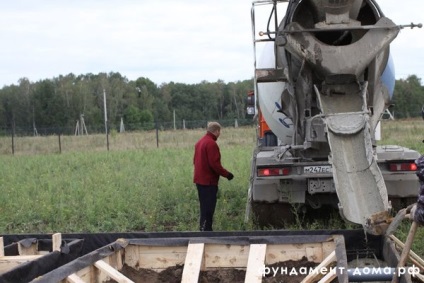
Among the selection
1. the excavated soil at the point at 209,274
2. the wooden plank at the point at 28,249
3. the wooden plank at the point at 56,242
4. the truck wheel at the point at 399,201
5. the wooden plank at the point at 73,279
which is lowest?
the excavated soil at the point at 209,274

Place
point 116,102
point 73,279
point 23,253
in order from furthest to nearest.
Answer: point 116,102 < point 23,253 < point 73,279

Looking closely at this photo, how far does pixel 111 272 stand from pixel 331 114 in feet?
10.8

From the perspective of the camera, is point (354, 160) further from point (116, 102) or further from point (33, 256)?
point (116, 102)

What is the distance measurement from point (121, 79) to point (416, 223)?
3137 inches

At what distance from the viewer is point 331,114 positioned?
7.00 meters

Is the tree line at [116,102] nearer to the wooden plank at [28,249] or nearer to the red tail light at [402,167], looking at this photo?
the red tail light at [402,167]

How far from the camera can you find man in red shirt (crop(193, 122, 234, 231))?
846 cm

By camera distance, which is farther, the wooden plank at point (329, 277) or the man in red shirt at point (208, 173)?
the man in red shirt at point (208, 173)

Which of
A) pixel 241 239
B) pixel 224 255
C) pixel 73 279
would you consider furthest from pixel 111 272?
pixel 241 239

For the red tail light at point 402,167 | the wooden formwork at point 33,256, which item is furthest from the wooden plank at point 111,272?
the red tail light at point 402,167

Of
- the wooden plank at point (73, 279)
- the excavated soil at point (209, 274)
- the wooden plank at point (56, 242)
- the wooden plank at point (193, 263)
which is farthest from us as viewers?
the wooden plank at point (56, 242)

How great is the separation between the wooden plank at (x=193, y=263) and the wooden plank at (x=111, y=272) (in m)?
0.43

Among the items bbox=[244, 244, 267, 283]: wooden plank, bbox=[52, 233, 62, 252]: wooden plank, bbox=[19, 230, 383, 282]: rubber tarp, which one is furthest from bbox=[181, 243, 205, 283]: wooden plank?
bbox=[52, 233, 62, 252]: wooden plank

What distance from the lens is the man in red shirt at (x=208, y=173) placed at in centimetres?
846
